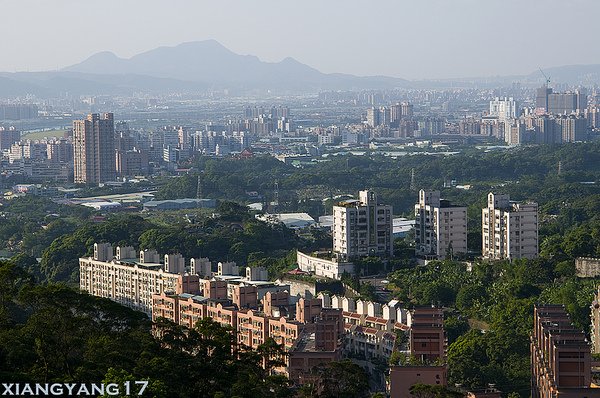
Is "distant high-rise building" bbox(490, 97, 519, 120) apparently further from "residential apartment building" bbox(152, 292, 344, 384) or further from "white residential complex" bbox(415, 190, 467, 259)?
"residential apartment building" bbox(152, 292, 344, 384)

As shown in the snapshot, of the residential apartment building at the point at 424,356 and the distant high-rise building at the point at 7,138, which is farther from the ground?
the residential apartment building at the point at 424,356

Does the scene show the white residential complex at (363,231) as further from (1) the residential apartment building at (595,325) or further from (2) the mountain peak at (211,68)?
(2) the mountain peak at (211,68)

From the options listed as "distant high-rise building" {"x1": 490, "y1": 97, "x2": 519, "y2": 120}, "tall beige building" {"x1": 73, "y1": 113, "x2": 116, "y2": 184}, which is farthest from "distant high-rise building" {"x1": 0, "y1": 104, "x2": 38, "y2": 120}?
"tall beige building" {"x1": 73, "y1": 113, "x2": 116, "y2": 184}

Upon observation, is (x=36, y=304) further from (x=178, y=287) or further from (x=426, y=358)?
(x=178, y=287)

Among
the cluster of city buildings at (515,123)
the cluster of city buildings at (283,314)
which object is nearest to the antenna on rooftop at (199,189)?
the cluster of city buildings at (283,314)

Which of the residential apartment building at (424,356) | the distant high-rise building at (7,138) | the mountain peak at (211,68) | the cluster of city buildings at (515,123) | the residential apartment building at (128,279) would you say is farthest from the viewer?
the mountain peak at (211,68)

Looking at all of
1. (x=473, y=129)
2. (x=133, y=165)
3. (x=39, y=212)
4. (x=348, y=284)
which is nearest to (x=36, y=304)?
(x=348, y=284)
